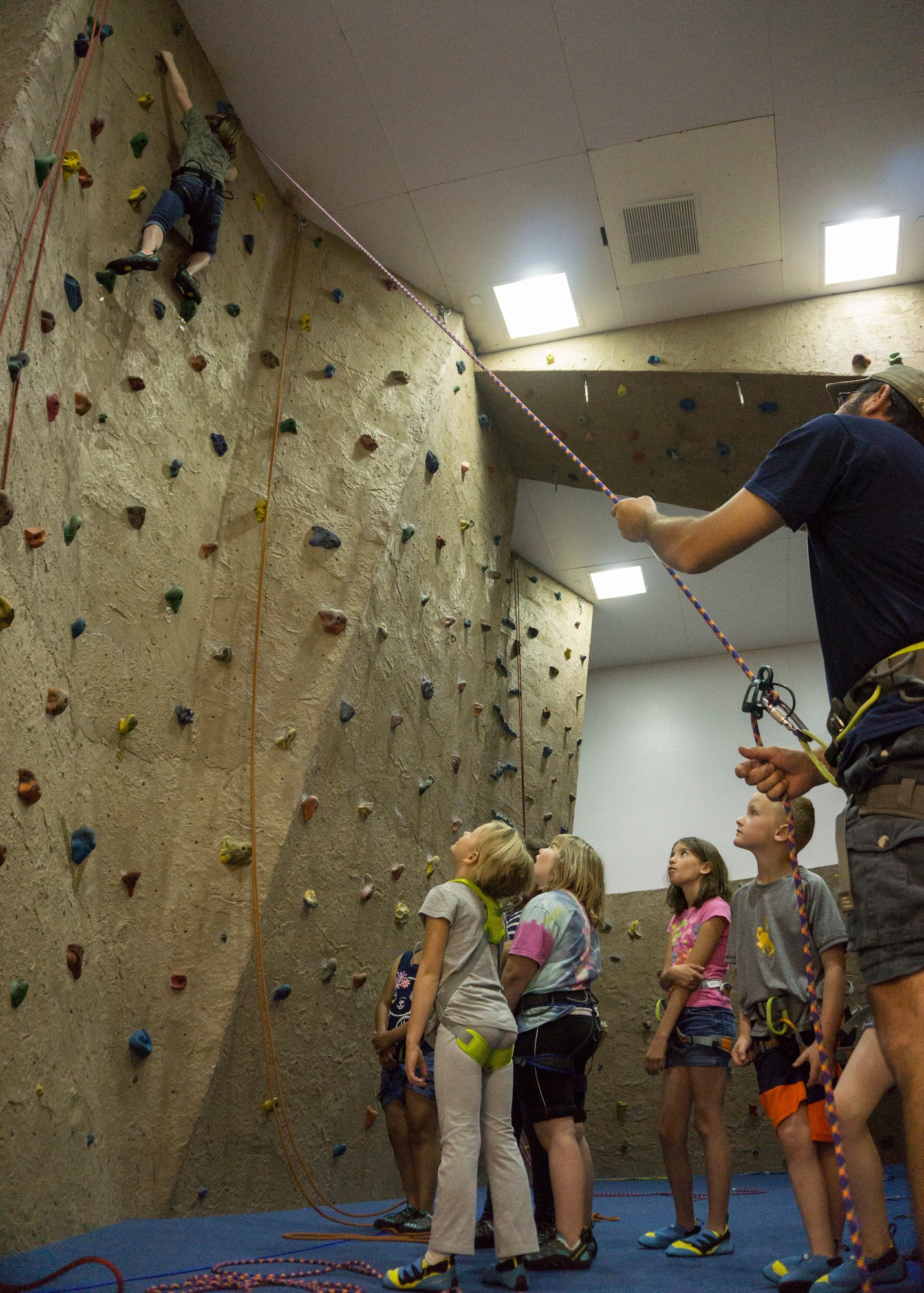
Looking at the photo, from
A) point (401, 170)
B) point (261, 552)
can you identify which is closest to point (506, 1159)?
point (261, 552)

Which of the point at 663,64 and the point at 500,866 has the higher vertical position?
the point at 663,64

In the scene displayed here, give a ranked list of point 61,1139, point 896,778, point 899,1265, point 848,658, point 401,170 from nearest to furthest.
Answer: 1. point 896,778
2. point 848,658
3. point 899,1265
4. point 61,1139
5. point 401,170

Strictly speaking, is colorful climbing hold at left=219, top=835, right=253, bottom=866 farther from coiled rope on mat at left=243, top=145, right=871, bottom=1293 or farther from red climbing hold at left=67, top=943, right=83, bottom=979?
red climbing hold at left=67, top=943, right=83, bottom=979

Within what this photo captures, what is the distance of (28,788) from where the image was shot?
2.34 m

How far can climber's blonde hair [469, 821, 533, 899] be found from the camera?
2.41 m

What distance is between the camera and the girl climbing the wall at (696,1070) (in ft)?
8.14

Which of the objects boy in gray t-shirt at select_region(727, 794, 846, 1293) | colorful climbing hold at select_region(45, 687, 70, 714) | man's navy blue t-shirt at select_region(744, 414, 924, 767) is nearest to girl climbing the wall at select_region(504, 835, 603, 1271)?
boy in gray t-shirt at select_region(727, 794, 846, 1293)

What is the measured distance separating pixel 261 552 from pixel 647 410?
2500 mm

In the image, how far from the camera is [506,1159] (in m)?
2.04

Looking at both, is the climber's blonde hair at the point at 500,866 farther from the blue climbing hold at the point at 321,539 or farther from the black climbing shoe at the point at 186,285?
the black climbing shoe at the point at 186,285

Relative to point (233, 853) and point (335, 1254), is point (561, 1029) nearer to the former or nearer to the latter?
point (335, 1254)

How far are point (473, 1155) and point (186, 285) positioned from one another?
2.81 meters

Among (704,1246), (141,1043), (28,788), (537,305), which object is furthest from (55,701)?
(537,305)

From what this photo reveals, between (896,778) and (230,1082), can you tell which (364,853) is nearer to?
(230,1082)
